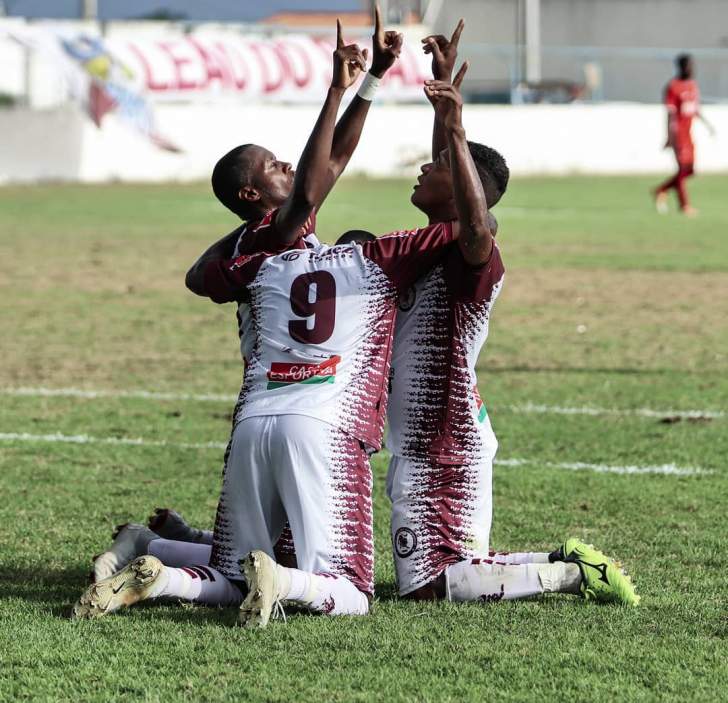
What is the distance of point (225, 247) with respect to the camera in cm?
490

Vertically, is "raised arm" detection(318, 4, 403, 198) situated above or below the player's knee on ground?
above

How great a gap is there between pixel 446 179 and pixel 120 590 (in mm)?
1626

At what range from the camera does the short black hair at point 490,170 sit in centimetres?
484

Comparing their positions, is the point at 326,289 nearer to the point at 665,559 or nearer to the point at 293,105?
the point at 665,559

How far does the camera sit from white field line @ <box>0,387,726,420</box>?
325 inches

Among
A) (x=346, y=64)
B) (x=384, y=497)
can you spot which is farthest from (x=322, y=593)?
(x=384, y=497)

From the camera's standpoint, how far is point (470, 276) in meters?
4.70

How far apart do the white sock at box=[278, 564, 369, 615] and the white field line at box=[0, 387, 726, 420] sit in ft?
12.7

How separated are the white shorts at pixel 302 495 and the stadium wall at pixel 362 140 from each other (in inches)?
1049

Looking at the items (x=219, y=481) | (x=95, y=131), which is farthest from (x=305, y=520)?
(x=95, y=131)

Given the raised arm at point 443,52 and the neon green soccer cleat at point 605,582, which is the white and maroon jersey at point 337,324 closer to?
the raised arm at point 443,52

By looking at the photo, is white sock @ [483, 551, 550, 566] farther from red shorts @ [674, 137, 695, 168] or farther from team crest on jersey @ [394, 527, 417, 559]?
red shorts @ [674, 137, 695, 168]

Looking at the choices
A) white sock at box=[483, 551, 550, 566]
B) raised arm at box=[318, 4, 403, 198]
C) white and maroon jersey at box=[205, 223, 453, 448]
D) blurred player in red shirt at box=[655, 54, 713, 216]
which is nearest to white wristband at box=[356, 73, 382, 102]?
raised arm at box=[318, 4, 403, 198]

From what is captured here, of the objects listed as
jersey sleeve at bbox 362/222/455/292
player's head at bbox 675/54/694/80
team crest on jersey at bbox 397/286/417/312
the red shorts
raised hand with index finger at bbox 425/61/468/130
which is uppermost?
player's head at bbox 675/54/694/80
